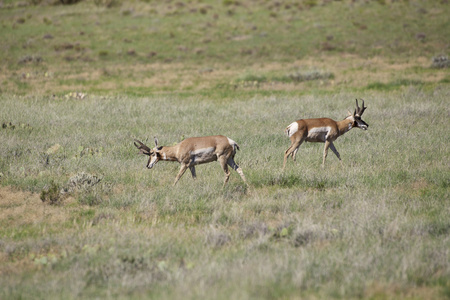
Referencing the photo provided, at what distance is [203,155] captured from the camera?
1079 cm

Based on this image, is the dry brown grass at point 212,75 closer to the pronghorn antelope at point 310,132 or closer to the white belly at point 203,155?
the pronghorn antelope at point 310,132

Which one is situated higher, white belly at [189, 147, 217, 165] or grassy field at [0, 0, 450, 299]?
white belly at [189, 147, 217, 165]

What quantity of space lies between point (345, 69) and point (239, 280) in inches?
1075

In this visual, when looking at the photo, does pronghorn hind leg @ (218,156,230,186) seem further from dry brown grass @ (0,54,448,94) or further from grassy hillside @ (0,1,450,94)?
grassy hillside @ (0,1,450,94)

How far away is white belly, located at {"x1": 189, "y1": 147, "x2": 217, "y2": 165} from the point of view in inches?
423

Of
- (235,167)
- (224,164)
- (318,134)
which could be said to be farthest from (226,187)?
(318,134)

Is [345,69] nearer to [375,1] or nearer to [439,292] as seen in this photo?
[375,1]

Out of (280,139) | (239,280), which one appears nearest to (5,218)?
(239,280)

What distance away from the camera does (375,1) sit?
5100cm

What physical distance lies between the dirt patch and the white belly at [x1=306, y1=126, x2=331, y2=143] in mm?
6280

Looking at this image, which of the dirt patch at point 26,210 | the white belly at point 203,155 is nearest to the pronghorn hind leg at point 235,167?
the white belly at point 203,155

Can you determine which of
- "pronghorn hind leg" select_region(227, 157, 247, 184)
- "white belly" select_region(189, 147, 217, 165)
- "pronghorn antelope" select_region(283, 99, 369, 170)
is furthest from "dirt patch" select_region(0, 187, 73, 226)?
"pronghorn antelope" select_region(283, 99, 369, 170)

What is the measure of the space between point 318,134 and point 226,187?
358 centimetres

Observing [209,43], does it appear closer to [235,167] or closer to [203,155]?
[235,167]
